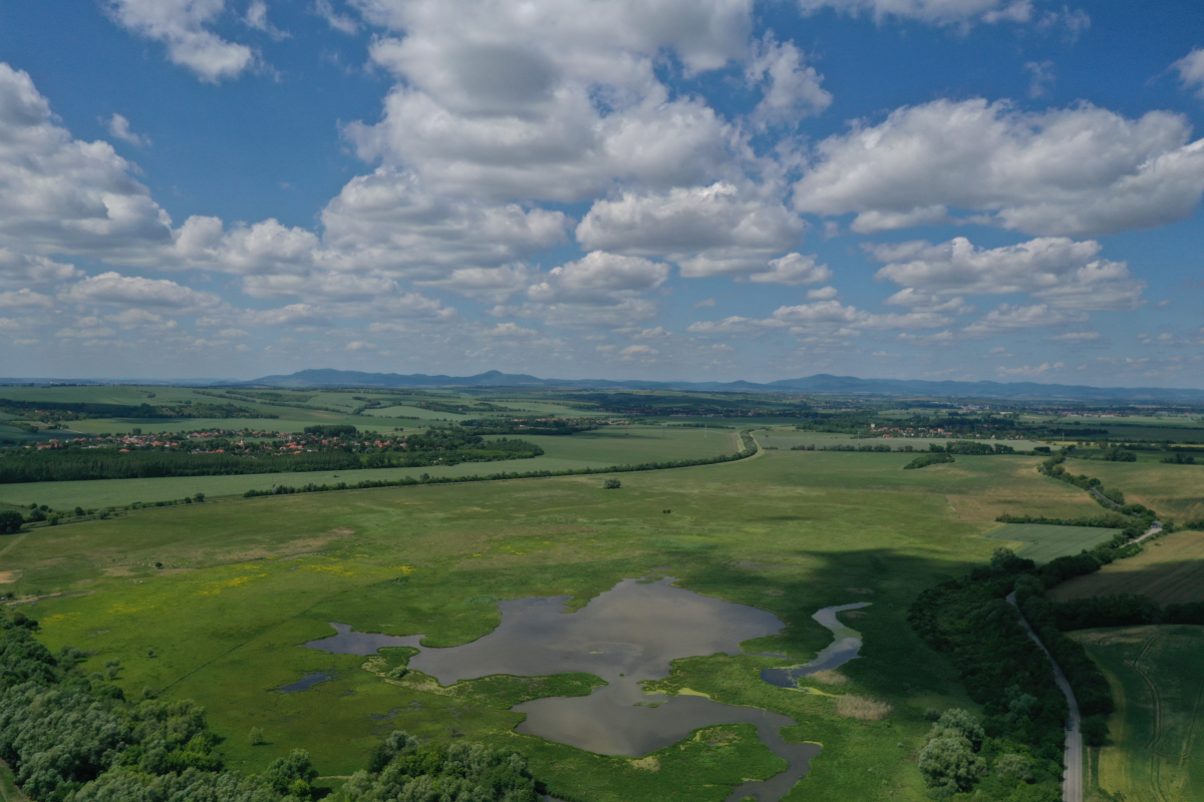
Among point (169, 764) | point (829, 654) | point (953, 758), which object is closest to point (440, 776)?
point (169, 764)

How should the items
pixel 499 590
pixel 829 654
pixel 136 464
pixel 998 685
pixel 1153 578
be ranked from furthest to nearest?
pixel 136 464 → pixel 499 590 → pixel 1153 578 → pixel 829 654 → pixel 998 685

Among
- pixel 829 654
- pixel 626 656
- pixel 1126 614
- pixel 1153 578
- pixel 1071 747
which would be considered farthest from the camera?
pixel 1153 578

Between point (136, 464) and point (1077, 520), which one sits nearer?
point (1077, 520)

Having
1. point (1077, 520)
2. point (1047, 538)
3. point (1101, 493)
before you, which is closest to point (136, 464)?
point (1047, 538)

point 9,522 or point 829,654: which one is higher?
point 9,522

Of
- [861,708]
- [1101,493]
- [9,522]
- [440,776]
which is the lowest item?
[861,708]

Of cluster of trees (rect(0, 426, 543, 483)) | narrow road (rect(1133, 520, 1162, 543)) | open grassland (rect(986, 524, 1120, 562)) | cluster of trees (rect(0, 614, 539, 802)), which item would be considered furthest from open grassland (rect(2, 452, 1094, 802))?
cluster of trees (rect(0, 426, 543, 483))

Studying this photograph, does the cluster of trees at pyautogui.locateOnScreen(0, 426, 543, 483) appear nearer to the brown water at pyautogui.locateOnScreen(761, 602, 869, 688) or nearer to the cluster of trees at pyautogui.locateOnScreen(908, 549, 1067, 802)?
the brown water at pyautogui.locateOnScreen(761, 602, 869, 688)

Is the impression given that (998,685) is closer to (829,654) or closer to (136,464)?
(829,654)
